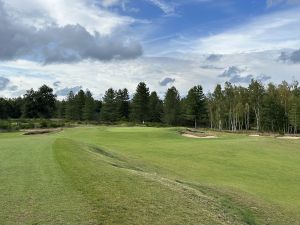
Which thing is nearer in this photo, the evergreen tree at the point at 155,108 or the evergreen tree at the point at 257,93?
the evergreen tree at the point at 257,93

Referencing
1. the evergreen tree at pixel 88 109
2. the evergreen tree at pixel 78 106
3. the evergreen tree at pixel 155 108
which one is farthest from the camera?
the evergreen tree at pixel 78 106

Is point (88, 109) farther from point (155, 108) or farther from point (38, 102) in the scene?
point (155, 108)

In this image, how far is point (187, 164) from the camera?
32.2m

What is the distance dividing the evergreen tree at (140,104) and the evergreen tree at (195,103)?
14368 mm

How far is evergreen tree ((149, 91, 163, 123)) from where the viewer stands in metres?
149

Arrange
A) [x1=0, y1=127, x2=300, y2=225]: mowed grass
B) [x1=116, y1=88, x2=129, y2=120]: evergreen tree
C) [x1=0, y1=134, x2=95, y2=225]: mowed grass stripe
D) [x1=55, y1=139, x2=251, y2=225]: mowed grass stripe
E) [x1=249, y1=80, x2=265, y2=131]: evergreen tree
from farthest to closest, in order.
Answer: [x1=116, y1=88, x2=129, y2=120]: evergreen tree < [x1=249, y1=80, x2=265, y2=131]: evergreen tree < [x1=55, y1=139, x2=251, y2=225]: mowed grass stripe < [x1=0, y1=127, x2=300, y2=225]: mowed grass < [x1=0, y1=134, x2=95, y2=225]: mowed grass stripe

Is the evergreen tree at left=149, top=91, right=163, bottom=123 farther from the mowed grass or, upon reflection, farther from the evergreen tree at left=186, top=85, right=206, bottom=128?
the mowed grass

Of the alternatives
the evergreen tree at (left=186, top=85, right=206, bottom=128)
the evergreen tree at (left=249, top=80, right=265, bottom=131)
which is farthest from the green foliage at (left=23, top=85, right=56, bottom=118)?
the evergreen tree at (left=249, top=80, right=265, bottom=131)

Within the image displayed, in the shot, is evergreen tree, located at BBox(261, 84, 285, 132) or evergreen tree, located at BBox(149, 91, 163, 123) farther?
evergreen tree, located at BBox(149, 91, 163, 123)

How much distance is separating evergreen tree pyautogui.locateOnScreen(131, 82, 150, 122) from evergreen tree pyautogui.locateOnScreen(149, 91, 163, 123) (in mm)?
6182

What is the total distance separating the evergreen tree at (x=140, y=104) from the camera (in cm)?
13875

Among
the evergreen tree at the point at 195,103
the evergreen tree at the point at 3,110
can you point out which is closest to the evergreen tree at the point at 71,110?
the evergreen tree at the point at 3,110

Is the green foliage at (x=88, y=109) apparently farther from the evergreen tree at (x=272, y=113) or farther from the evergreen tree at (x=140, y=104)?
the evergreen tree at (x=272, y=113)

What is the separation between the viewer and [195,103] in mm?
132250
